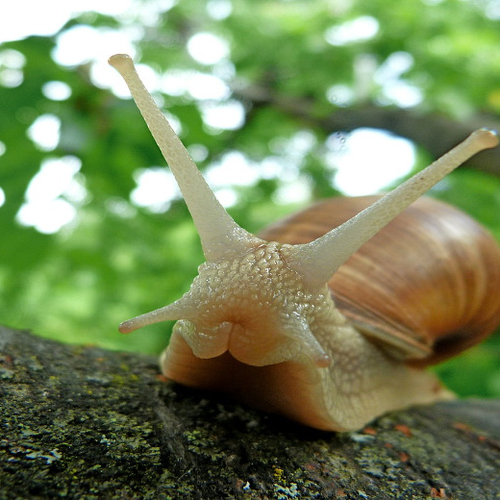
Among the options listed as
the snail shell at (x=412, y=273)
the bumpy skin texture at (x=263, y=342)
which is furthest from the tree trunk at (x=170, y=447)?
the snail shell at (x=412, y=273)

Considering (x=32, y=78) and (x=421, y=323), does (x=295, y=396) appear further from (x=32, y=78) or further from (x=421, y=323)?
(x=32, y=78)

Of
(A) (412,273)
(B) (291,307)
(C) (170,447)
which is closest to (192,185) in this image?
(B) (291,307)

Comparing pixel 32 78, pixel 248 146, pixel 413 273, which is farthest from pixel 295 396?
pixel 248 146

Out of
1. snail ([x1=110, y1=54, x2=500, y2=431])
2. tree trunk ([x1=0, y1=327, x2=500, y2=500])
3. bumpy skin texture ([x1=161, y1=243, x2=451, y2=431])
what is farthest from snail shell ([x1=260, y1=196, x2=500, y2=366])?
tree trunk ([x1=0, y1=327, x2=500, y2=500])

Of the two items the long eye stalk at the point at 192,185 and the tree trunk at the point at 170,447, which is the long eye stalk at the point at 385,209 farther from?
the tree trunk at the point at 170,447

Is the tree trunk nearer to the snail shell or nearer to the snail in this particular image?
the snail

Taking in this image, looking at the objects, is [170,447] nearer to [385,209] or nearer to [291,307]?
[291,307]
